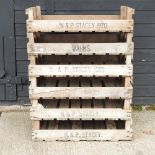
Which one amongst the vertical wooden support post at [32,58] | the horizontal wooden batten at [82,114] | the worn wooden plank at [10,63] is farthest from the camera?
the worn wooden plank at [10,63]

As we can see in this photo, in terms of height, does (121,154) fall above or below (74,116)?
below

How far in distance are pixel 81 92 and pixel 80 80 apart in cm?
48

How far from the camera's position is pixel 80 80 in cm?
488

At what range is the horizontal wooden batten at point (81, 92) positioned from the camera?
4395 mm

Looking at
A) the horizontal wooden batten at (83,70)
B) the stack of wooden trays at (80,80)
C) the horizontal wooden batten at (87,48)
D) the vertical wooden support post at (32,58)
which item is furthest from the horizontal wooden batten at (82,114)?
the horizontal wooden batten at (87,48)

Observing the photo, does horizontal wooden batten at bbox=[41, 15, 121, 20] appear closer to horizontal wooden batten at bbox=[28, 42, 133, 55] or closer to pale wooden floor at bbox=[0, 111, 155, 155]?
horizontal wooden batten at bbox=[28, 42, 133, 55]

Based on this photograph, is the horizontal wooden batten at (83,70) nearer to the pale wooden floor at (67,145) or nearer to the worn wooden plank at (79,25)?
the worn wooden plank at (79,25)

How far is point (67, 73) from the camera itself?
4344 millimetres

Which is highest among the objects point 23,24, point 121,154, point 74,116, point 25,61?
point 23,24

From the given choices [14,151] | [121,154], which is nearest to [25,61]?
[14,151]

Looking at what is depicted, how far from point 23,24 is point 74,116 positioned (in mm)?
1539

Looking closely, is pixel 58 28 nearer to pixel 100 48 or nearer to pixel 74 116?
pixel 100 48

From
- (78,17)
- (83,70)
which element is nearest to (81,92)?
(83,70)

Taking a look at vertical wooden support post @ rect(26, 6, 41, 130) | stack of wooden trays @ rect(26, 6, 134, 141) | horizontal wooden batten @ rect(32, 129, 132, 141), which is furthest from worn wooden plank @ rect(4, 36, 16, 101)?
horizontal wooden batten @ rect(32, 129, 132, 141)
